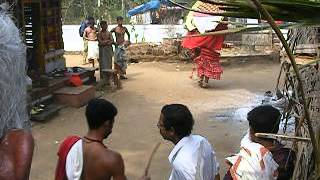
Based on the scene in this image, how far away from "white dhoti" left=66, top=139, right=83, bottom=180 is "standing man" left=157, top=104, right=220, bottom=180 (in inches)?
19.2

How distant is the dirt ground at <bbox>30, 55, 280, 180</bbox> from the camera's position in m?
6.29

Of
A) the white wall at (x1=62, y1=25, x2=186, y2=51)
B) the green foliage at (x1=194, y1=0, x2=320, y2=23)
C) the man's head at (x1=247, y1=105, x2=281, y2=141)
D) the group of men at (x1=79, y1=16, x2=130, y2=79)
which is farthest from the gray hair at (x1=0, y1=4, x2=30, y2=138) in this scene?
the white wall at (x1=62, y1=25, x2=186, y2=51)

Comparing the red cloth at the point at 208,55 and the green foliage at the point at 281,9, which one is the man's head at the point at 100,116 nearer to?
the green foliage at the point at 281,9

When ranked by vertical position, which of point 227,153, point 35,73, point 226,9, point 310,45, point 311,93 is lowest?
point 227,153

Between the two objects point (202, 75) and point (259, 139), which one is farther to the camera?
point (202, 75)

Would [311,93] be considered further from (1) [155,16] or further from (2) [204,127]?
(1) [155,16]

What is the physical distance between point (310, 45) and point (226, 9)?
5.79 feet

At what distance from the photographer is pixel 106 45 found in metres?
11.0

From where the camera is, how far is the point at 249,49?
1464 centimetres

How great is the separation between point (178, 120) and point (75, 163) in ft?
1.97

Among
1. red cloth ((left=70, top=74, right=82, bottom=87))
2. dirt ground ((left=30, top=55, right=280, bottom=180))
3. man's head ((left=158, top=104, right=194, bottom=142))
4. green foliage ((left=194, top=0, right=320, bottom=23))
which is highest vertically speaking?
green foliage ((left=194, top=0, right=320, bottom=23))

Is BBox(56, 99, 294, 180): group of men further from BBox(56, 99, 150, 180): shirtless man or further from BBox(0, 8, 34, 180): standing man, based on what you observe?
BBox(0, 8, 34, 180): standing man

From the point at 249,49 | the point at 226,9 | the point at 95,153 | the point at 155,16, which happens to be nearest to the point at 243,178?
the point at 95,153

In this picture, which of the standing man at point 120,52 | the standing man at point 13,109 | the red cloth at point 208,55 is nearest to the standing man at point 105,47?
the standing man at point 120,52
